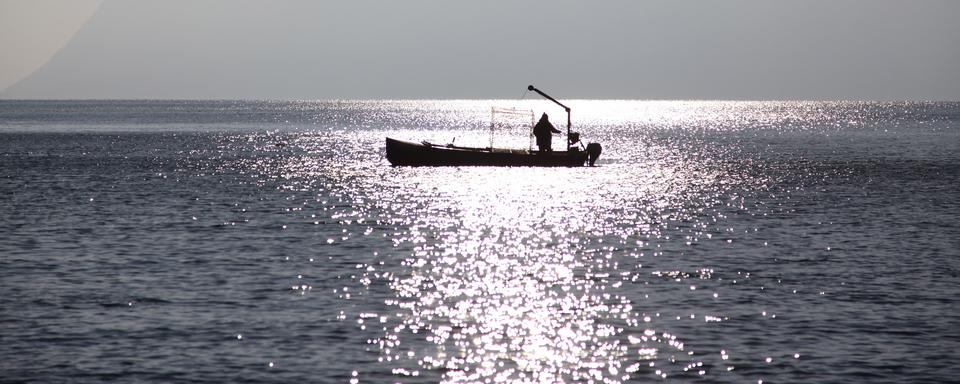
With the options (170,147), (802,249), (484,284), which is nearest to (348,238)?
(484,284)

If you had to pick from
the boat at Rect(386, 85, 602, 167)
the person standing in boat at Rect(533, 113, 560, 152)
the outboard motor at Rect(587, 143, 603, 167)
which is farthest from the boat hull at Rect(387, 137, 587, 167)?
the outboard motor at Rect(587, 143, 603, 167)

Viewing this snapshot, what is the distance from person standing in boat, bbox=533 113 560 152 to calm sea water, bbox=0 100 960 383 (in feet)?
34.9

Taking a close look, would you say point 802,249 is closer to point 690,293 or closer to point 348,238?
point 690,293

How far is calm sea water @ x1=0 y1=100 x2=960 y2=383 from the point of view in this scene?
25.9m

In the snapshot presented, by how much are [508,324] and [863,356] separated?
328 inches

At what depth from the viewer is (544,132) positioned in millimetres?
92250

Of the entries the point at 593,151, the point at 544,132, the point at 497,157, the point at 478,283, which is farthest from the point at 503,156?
the point at 478,283

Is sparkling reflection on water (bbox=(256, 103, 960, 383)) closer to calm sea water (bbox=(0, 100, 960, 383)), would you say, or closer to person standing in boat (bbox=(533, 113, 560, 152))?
calm sea water (bbox=(0, 100, 960, 383))

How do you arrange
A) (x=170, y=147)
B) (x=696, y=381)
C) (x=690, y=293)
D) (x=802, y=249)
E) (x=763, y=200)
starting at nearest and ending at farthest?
(x=696, y=381)
(x=690, y=293)
(x=802, y=249)
(x=763, y=200)
(x=170, y=147)

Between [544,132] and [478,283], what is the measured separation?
5633 cm

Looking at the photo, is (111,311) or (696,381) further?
(111,311)

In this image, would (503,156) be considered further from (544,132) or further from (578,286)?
(578,286)

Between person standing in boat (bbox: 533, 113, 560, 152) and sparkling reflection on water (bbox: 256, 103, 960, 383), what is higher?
person standing in boat (bbox: 533, 113, 560, 152)

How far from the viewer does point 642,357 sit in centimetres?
2634
